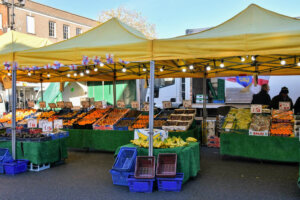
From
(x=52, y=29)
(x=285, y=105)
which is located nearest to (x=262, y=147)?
(x=285, y=105)

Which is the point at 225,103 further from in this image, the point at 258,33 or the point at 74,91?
the point at 74,91

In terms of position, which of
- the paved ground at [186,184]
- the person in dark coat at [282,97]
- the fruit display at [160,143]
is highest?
the person in dark coat at [282,97]

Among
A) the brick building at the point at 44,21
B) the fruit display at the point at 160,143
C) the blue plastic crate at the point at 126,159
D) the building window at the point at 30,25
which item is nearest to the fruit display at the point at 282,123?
the fruit display at the point at 160,143

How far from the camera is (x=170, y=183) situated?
4691 mm

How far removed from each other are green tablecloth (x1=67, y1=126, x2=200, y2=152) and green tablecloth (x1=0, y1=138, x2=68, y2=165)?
1434 mm

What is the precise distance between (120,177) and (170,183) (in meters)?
0.93

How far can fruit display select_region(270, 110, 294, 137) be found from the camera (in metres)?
6.34

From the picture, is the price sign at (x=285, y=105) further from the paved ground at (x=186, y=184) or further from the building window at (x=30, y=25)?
the building window at (x=30, y=25)

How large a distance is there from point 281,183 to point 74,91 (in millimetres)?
16853

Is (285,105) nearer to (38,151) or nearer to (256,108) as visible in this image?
(256,108)

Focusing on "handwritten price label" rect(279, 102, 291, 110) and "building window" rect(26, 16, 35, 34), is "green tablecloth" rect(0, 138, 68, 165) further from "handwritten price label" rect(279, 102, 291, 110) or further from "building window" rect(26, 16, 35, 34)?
"building window" rect(26, 16, 35, 34)

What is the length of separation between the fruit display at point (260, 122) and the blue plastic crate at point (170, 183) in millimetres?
2750

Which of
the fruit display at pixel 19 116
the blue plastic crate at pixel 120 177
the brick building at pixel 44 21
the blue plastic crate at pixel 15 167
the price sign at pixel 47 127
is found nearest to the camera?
the blue plastic crate at pixel 120 177

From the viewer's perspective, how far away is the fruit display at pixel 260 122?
6547mm
